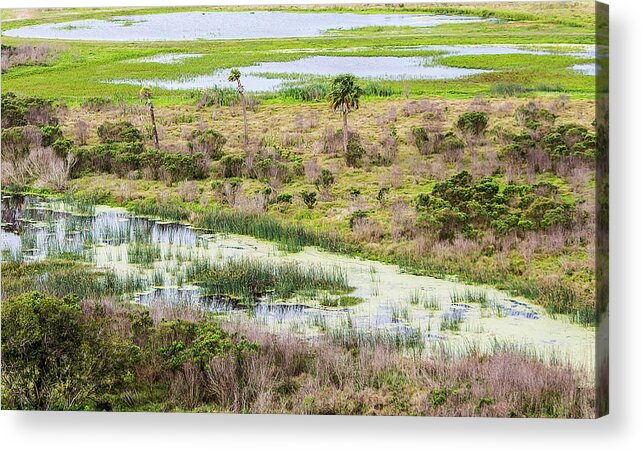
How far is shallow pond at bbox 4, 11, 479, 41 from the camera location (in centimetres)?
1437

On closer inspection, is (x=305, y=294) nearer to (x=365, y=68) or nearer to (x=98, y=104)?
(x=365, y=68)

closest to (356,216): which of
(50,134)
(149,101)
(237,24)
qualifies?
(237,24)

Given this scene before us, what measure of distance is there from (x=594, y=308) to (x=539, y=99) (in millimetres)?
2260

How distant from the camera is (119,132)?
15023 mm

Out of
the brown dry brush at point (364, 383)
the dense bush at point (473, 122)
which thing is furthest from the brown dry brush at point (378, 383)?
the dense bush at point (473, 122)

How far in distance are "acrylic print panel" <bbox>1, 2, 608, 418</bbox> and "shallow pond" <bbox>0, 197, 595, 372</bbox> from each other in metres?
0.02

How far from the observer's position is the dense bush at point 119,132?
15.0 meters

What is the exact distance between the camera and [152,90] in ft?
49.4

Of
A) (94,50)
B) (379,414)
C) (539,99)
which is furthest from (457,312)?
(94,50)

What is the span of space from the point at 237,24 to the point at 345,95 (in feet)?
4.63

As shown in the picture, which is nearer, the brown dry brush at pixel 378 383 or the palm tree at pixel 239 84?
the brown dry brush at pixel 378 383

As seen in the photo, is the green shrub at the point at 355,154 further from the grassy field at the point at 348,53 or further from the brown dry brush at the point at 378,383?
the brown dry brush at the point at 378,383

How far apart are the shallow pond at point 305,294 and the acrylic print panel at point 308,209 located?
23 millimetres

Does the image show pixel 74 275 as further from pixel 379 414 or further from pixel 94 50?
pixel 379 414
